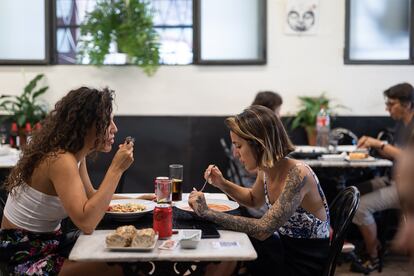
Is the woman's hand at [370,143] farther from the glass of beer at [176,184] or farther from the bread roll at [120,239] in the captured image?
the bread roll at [120,239]

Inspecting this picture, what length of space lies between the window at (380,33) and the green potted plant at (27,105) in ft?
9.55

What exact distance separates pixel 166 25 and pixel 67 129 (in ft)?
9.94

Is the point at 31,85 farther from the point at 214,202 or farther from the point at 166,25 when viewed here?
the point at 214,202

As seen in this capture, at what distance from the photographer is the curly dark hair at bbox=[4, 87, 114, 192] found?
7.08 feet

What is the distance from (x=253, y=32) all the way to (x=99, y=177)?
218 centimetres

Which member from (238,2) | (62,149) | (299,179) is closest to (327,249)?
(299,179)

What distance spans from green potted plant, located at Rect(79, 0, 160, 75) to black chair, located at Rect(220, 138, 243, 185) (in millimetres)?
1001

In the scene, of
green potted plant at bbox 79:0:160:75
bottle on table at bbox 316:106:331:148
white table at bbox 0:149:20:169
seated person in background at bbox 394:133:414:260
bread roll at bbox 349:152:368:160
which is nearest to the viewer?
seated person in background at bbox 394:133:414:260

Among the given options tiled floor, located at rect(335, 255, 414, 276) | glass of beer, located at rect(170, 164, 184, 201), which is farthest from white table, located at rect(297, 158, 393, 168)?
glass of beer, located at rect(170, 164, 184, 201)

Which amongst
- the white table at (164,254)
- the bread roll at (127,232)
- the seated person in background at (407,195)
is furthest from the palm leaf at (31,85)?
the seated person in background at (407,195)

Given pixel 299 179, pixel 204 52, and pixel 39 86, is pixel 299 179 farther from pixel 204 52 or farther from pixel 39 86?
pixel 39 86

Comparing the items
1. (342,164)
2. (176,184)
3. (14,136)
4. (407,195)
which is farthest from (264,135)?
(14,136)

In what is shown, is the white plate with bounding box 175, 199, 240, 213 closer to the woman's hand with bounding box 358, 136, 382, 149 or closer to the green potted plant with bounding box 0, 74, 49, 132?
the woman's hand with bounding box 358, 136, 382, 149

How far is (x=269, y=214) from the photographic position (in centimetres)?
217
